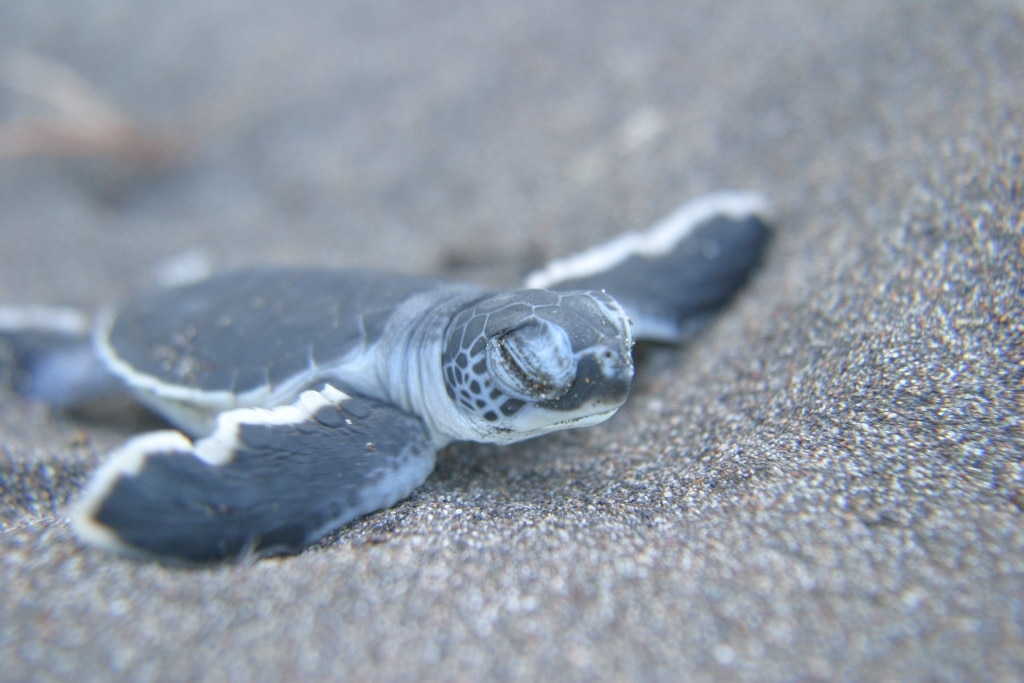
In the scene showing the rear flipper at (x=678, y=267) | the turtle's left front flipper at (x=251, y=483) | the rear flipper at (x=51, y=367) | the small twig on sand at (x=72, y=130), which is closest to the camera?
the turtle's left front flipper at (x=251, y=483)

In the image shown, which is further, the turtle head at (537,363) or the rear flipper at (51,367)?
the rear flipper at (51,367)

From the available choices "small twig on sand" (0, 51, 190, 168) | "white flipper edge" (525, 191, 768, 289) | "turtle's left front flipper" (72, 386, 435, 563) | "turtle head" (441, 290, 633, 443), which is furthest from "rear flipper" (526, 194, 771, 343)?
"small twig on sand" (0, 51, 190, 168)

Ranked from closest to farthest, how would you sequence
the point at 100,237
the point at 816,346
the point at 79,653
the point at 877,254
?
the point at 79,653
the point at 816,346
the point at 877,254
the point at 100,237

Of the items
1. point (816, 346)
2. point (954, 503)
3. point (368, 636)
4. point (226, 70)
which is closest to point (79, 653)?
point (368, 636)

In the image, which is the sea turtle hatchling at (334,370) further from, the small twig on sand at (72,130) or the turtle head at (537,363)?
the small twig on sand at (72,130)

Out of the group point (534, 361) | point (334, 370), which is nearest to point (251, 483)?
point (334, 370)

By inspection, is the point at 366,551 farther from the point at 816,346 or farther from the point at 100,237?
the point at 100,237

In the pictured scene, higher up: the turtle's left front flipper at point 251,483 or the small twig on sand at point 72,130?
the small twig on sand at point 72,130

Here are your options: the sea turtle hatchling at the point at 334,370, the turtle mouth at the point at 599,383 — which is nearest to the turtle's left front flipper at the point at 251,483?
the sea turtle hatchling at the point at 334,370
